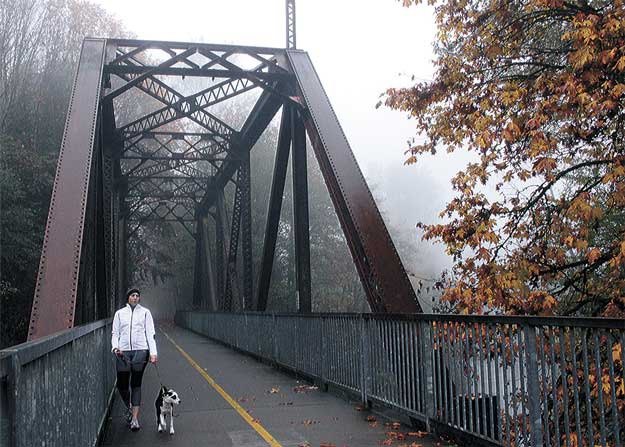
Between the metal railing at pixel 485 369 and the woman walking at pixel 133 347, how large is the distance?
2967 mm

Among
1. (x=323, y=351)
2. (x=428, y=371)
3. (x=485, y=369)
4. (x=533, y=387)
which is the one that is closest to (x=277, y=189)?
(x=323, y=351)

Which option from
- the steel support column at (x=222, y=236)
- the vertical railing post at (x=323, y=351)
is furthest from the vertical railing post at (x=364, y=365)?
the steel support column at (x=222, y=236)

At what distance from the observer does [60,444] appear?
15.4ft

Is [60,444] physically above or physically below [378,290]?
below

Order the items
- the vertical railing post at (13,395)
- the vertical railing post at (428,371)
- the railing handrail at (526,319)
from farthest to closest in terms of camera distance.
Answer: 1. the vertical railing post at (428,371)
2. the railing handrail at (526,319)
3. the vertical railing post at (13,395)

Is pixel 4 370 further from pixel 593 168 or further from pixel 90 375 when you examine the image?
pixel 593 168

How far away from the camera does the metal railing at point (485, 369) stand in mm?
4949

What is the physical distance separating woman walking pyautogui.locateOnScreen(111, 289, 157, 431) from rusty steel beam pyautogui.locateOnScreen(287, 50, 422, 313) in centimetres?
351

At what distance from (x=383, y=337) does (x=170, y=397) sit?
279cm

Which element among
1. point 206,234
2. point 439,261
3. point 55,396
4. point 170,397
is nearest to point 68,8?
point 206,234

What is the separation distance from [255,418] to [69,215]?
177 inches

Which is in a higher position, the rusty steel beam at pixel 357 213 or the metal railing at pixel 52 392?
the rusty steel beam at pixel 357 213

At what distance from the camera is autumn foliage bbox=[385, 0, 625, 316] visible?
30.5 feet

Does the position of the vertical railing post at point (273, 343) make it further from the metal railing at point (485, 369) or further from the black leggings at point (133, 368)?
the black leggings at point (133, 368)
